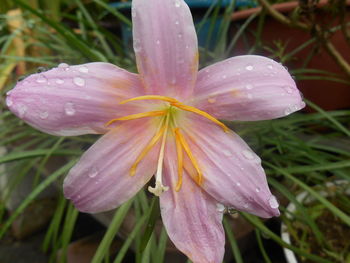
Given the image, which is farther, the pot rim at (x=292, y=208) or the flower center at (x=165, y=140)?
the pot rim at (x=292, y=208)

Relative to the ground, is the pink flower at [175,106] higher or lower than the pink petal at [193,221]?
higher

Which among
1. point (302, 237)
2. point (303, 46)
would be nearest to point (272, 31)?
point (303, 46)

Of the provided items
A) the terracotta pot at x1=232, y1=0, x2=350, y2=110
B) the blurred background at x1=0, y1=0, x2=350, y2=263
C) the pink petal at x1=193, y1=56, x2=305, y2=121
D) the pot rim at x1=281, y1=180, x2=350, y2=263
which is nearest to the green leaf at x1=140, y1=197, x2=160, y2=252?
the blurred background at x1=0, y1=0, x2=350, y2=263

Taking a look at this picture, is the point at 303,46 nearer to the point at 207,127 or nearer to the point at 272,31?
the point at 272,31

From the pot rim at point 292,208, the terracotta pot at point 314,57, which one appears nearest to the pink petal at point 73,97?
the pot rim at point 292,208

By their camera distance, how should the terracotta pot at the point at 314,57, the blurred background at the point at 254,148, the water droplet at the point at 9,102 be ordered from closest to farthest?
the water droplet at the point at 9,102
the blurred background at the point at 254,148
the terracotta pot at the point at 314,57

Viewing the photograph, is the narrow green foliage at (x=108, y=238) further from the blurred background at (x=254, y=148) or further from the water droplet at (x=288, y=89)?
the water droplet at (x=288, y=89)

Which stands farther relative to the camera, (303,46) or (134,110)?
(303,46)

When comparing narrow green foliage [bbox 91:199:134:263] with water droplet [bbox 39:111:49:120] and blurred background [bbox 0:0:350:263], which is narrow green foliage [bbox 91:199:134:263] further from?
water droplet [bbox 39:111:49:120]
